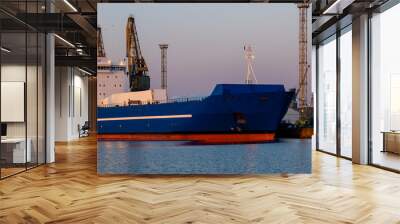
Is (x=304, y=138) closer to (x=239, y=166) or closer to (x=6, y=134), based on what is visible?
(x=239, y=166)

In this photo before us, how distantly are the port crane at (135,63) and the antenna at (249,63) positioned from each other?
66.1 inches

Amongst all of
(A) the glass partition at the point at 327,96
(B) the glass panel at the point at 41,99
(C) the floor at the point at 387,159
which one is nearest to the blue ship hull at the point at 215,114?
(B) the glass panel at the point at 41,99

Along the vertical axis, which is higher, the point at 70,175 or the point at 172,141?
the point at 172,141

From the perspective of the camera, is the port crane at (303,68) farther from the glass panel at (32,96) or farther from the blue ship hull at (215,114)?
the glass panel at (32,96)

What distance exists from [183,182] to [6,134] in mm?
3281

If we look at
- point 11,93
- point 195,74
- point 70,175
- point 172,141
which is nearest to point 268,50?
point 195,74

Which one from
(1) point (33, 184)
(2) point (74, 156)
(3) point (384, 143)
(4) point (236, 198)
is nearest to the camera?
(4) point (236, 198)

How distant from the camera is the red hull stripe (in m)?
6.84

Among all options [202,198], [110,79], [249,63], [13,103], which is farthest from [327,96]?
[13,103]

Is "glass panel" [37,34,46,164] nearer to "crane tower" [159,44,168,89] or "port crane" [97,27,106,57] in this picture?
"port crane" [97,27,106,57]

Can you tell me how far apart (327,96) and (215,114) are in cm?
499

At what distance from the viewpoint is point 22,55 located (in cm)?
729

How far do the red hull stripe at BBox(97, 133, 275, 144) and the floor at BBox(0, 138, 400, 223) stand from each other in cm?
62

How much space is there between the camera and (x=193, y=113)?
269 inches
